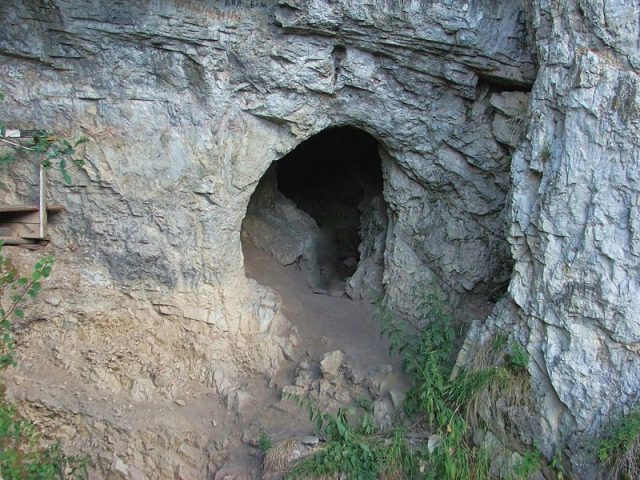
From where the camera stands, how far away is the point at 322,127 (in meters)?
5.68

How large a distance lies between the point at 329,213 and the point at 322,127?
2.85 meters

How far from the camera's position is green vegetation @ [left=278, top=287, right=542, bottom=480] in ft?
14.7

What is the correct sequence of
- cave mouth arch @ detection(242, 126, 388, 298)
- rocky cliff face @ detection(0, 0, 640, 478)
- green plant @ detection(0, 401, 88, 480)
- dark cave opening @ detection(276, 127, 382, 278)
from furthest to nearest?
dark cave opening @ detection(276, 127, 382, 278)
cave mouth arch @ detection(242, 126, 388, 298)
green plant @ detection(0, 401, 88, 480)
rocky cliff face @ detection(0, 0, 640, 478)

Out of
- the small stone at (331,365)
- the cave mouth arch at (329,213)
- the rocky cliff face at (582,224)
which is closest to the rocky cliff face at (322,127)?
the rocky cliff face at (582,224)

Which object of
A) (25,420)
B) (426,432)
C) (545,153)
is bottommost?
(25,420)

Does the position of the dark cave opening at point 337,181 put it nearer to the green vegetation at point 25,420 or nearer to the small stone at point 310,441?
the small stone at point 310,441

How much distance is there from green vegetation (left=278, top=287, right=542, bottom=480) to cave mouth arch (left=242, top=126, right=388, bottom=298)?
1627mm

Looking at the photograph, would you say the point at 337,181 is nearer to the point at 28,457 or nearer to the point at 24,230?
the point at 24,230

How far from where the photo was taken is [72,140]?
16.9 ft

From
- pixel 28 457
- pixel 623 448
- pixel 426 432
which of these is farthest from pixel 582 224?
pixel 28 457

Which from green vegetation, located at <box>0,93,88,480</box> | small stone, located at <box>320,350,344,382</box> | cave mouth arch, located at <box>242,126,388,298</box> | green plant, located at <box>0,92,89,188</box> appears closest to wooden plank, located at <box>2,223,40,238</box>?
green vegetation, located at <box>0,93,88,480</box>

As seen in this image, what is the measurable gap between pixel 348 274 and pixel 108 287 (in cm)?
302

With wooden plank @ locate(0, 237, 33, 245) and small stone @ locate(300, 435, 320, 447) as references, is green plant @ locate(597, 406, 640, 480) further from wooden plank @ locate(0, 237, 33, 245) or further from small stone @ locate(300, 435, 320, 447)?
wooden plank @ locate(0, 237, 33, 245)

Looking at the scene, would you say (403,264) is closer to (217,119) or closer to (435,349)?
(435,349)
